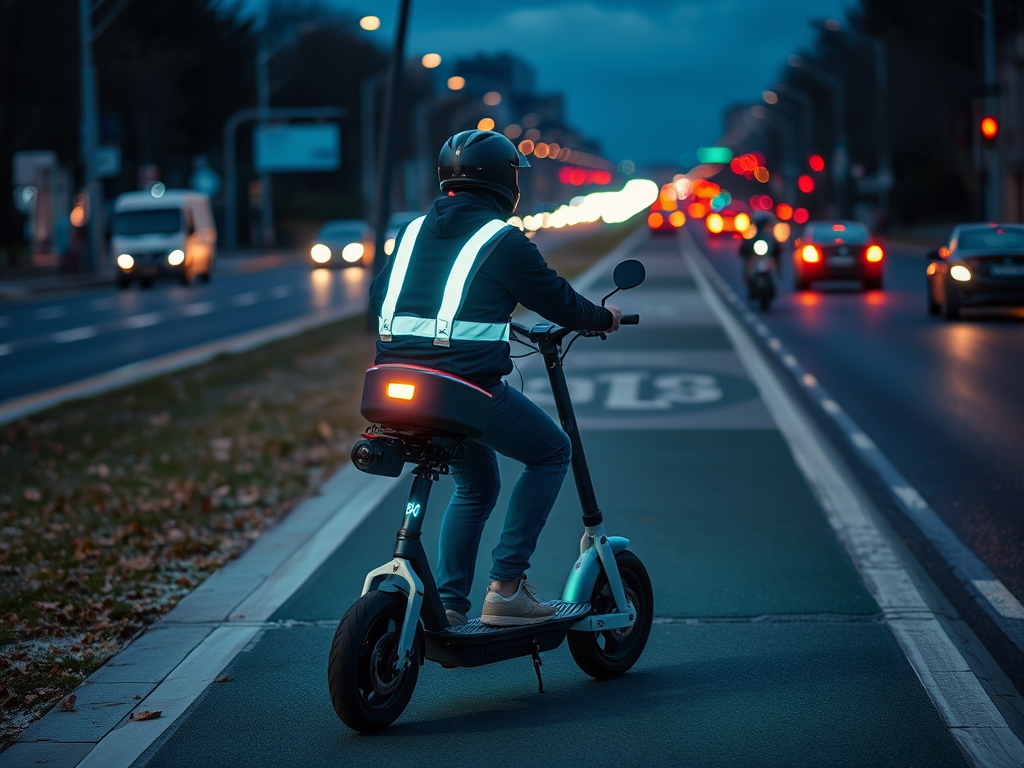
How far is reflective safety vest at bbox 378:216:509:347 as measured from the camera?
16.6 ft

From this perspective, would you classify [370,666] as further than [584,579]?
No

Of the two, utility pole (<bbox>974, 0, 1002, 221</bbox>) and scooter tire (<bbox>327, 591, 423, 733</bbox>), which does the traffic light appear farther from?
scooter tire (<bbox>327, 591, 423, 733</bbox>)

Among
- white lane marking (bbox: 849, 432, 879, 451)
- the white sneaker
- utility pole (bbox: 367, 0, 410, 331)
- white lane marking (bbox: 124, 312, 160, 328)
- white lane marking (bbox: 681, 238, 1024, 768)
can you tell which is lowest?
white lane marking (bbox: 681, 238, 1024, 768)

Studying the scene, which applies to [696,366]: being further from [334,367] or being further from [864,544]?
[864,544]

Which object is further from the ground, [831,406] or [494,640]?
[494,640]

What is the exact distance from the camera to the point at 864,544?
8156mm

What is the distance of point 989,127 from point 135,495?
25.1m

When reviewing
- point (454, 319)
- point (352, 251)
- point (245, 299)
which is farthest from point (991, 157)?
point (454, 319)

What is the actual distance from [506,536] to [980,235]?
Answer: 20.9 meters

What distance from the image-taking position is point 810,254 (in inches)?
1310

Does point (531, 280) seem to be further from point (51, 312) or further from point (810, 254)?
point (51, 312)

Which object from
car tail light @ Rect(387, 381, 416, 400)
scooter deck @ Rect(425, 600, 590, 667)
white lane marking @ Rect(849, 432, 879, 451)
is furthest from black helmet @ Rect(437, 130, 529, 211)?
white lane marking @ Rect(849, 432, 879, 451)

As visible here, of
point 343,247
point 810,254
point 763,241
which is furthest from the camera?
point 343,247

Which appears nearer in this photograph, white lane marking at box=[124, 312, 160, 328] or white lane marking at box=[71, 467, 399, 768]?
white lane marking at box=[71, 467, 399, 768]
